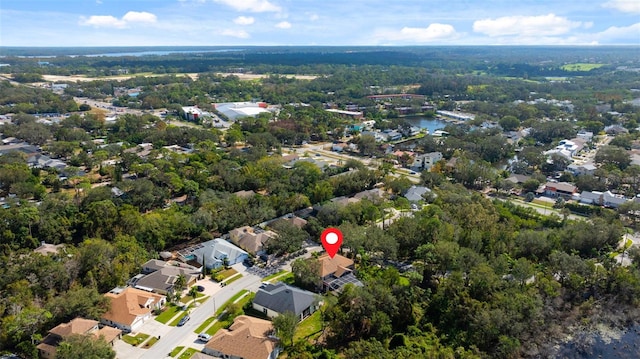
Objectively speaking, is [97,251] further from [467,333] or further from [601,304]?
[601,304]

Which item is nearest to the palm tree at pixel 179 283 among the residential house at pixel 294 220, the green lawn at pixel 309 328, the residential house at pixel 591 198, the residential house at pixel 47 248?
the green lawn at pixel 309 328

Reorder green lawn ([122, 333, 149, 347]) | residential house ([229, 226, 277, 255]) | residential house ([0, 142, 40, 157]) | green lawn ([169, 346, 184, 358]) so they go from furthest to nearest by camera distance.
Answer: residential house ([0, 142, 40, 157]) < residential house ([229, 226, 277, 255]) < green lawn ([122, 333, 149, 347]) < green lawn ([169, 346, 184, 358])

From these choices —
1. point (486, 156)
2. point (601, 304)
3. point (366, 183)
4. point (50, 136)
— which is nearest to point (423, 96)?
point (486, 156)

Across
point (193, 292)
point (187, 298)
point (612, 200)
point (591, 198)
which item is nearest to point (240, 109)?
point (591, 198)

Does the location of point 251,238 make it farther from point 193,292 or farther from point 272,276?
point 193,292

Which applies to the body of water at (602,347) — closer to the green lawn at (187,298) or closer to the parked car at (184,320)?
the parked car at (184,320)

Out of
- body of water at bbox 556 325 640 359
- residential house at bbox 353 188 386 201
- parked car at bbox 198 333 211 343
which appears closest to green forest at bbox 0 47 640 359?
body of water at bbox 556 325 640 359

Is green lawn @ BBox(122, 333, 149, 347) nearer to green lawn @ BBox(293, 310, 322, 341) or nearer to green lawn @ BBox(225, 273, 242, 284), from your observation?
green lawn @ BBox(225, 273, 242, 284)
